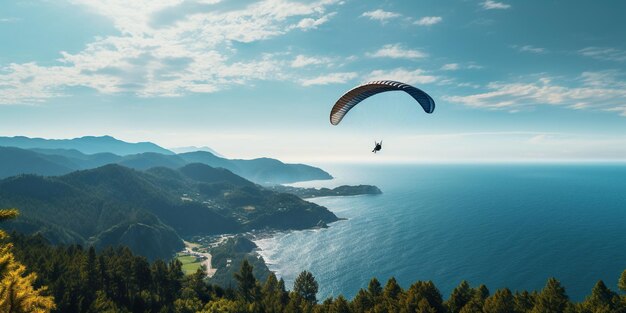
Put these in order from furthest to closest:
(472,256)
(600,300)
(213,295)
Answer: (472,256) → (213,295) → (600,300)

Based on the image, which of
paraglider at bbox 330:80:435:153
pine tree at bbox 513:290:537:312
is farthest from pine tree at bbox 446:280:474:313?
paraglider at bbox 330:80:435:153

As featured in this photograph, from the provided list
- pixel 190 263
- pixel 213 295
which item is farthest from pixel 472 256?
pixel 190 263

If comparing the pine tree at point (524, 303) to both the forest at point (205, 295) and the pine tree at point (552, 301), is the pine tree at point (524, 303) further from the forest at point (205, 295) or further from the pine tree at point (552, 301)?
the pine tree at point (552, 301)

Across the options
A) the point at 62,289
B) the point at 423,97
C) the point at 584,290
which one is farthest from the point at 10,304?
the point at 584,290

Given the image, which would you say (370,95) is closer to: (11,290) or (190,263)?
(11,290)

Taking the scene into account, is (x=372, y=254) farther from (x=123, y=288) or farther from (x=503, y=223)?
(x=123, y=288)

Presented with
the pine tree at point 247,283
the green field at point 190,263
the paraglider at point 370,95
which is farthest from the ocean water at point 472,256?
the paraglider at point 370,95

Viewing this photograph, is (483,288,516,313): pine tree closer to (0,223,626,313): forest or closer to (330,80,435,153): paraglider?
(0,223,626,313): forest
